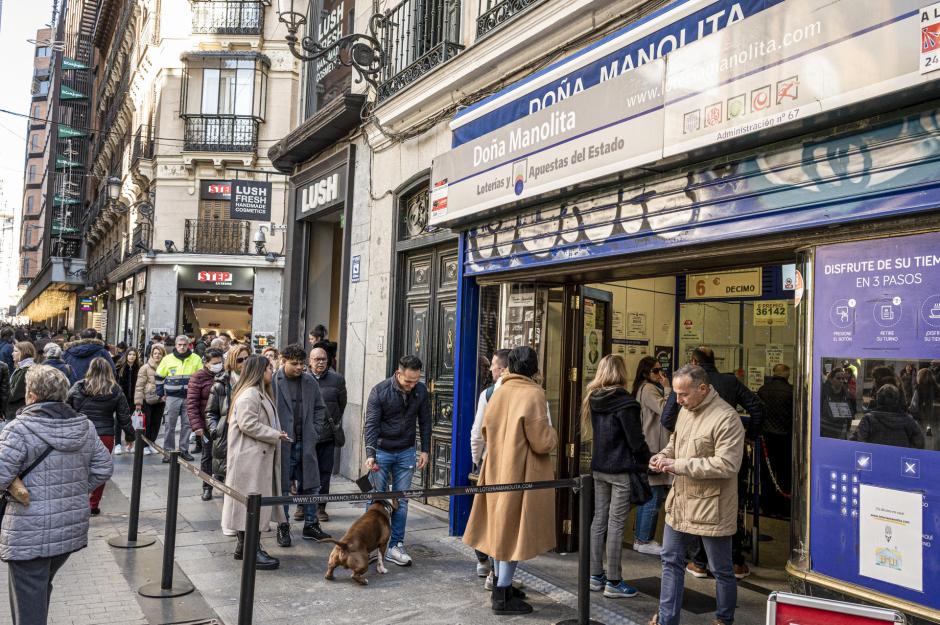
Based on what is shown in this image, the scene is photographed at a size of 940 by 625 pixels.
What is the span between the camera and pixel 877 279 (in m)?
3.97

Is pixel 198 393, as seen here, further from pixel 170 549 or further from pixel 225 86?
pixel 225 86

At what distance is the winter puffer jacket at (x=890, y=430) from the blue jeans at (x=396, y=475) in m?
3.86

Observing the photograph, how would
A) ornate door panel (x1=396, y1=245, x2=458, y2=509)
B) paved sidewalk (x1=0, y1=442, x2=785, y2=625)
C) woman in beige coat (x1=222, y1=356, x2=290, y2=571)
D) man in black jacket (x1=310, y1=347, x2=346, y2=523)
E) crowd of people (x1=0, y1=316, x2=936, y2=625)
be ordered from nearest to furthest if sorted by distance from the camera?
crowd of people (x1=0, y1=316, x2=936, y2=625) → paved sidewalk (x1=0, y1=442, x2=785, y2=625) → woman in beige coat (x1=222, y1=356, x2=290, y2=571) → man in black jacket (x1=310, y1=347, x2=346, y2=523) → ornate door panel (x1=396, y1=245, x2=458, y2=509)

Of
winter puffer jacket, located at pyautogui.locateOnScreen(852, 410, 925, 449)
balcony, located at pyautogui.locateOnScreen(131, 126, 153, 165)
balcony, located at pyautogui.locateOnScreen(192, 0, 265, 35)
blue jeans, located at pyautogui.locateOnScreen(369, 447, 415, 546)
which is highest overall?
balcony, located at pyautogui.locateOnScreen(192, 0, 265, 35)

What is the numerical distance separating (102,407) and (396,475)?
11.3 ft

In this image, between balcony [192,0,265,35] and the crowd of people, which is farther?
balcony [192,0,265,35]

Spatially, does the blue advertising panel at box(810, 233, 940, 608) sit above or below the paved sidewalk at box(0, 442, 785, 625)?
above

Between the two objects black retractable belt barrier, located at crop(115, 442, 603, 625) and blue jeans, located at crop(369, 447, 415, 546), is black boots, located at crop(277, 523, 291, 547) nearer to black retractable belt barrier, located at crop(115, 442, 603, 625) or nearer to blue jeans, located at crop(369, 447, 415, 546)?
blue jeans, located at crop(369, 447, 415, 546)

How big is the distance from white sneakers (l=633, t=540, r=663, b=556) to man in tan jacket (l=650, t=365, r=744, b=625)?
211cm

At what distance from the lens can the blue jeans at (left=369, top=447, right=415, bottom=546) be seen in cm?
671

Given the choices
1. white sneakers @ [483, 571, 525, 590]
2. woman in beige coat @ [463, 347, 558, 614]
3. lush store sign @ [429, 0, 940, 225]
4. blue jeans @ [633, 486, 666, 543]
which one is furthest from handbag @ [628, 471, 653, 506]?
lush store sign @ [429, 0, 940, 225]

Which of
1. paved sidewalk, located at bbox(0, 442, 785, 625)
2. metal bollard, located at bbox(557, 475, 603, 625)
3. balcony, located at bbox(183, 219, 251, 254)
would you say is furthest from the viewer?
balcony, located at bbox(183, 219, 251, 254)

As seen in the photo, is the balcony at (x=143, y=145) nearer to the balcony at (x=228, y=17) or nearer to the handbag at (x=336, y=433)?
the balcony at (x=228, y=17)

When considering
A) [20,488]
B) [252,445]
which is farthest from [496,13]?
[20,488]
